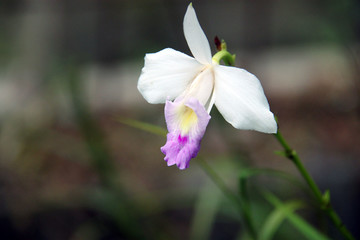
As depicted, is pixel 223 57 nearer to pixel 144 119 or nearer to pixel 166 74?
pixel 166 74

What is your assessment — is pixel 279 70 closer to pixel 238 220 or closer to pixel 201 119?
pixel 238 220

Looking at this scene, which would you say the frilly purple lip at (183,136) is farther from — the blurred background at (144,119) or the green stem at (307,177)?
the blurred background at (144,119)

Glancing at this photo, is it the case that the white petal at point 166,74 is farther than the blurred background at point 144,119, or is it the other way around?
the blurred background at point 144,119

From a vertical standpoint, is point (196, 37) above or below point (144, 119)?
above

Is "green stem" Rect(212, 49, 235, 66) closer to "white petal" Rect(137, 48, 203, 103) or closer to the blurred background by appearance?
"white petal" Rect(137, 48, 203, 103)

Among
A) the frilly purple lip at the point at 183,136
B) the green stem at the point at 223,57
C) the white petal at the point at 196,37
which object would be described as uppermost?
the white petal at the point at 196,37

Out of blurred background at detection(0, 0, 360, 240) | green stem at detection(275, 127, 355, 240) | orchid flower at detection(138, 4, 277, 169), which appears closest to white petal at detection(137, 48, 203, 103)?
orchid flower at detection(138, 4, 277, 169)

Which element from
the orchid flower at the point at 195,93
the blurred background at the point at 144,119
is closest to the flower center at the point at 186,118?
the orchid flower at the point at 195,93

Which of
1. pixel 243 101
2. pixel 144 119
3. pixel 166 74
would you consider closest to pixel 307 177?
pixel 243 101
